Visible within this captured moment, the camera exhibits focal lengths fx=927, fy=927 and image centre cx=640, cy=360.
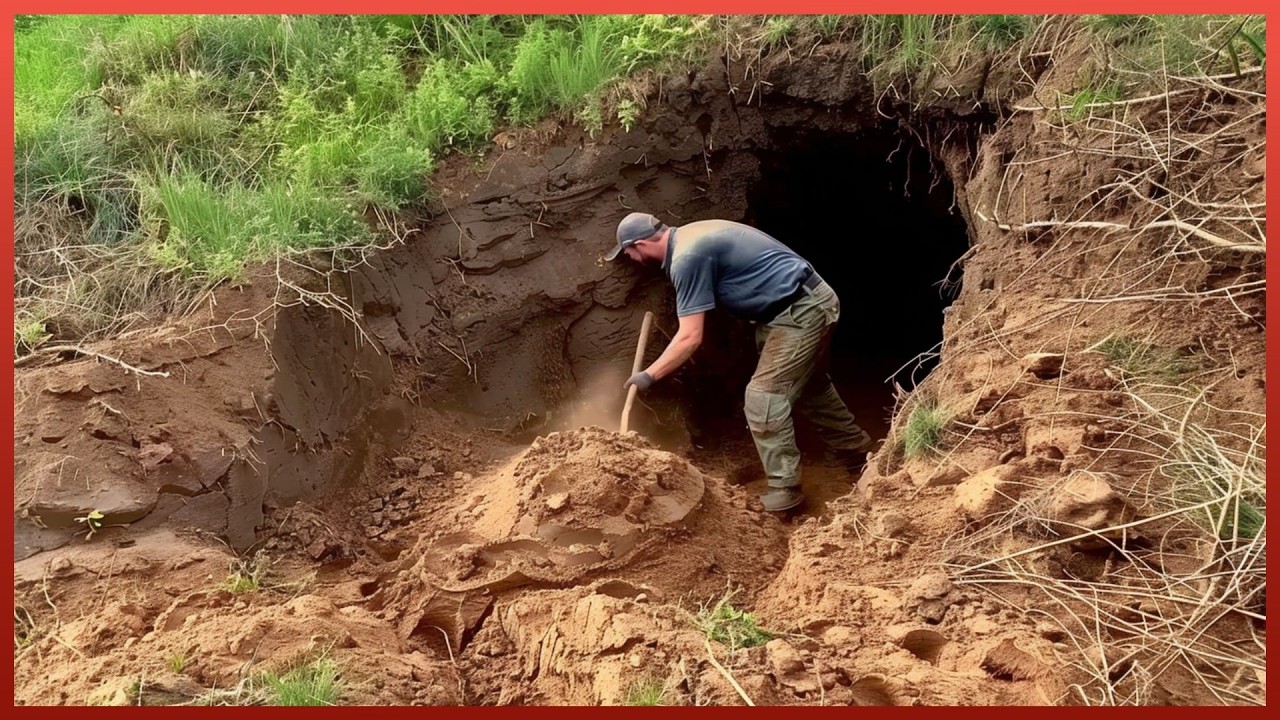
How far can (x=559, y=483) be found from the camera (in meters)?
3.94

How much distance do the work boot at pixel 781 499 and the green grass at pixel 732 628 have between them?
1.66 meters

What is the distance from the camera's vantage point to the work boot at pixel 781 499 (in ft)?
15.7

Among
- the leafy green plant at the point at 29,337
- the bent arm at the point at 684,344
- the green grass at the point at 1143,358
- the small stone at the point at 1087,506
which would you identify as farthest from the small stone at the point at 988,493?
the leafy green plant at the point at 29,337

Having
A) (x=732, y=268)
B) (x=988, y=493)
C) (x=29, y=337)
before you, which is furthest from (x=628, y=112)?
(x=29, y=337)

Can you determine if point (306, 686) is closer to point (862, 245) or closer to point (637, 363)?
point (637, 363)

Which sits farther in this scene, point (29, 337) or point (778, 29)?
point (778, 29)

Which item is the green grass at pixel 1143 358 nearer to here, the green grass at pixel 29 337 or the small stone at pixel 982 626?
the small stone at pixel 982 626

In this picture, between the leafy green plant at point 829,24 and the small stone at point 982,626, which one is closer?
the small stone at point 982,626

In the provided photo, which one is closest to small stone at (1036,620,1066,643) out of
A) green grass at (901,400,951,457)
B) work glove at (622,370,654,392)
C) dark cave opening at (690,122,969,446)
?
green grass at (901,400,951,457)

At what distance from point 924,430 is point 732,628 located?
4.67 feet

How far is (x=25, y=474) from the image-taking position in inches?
144

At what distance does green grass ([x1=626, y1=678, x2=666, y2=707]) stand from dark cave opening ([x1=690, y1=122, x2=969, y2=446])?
10.6ft

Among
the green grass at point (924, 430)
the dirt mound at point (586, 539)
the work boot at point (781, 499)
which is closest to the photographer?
the dirt mound at point (586, 539)

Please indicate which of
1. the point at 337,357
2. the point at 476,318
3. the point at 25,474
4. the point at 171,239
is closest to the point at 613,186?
the point at 476,318
